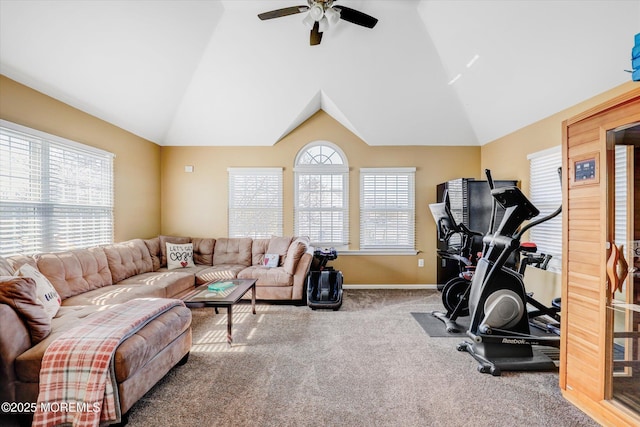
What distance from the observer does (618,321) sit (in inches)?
73.0

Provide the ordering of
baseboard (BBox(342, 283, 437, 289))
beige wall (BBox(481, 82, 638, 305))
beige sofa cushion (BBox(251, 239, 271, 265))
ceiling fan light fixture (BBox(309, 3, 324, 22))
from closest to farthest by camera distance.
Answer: ceiling fan light fixture (BBox(309, 3, 324, 22)), beige wall (BBox(481, 82, 638, 305)), beige sofa cushion (BBox(251, 239, 271, 265)), baseboard (BBox(342, 283, 437, 289))

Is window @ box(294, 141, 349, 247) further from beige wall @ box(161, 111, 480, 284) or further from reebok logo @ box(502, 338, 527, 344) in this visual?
reebok logo @ box(502, 338, 527, 344)

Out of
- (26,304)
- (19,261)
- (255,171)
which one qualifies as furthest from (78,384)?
(255,171)

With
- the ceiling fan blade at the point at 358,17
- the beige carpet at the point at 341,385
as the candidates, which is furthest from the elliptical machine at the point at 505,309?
the ceiling fan blade at the point at 358,17

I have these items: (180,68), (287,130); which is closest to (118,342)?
(180,68)

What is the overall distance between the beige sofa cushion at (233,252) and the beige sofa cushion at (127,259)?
3.21 feet

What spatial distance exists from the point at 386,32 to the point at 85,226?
4577 mm

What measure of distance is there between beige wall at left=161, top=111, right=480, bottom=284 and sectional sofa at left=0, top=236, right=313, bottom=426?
0.63 meters

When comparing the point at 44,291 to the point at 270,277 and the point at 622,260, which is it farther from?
the point at 622,260

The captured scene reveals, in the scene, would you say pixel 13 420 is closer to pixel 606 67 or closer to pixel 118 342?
pixel 118 342

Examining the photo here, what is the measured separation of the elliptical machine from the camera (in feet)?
8.23

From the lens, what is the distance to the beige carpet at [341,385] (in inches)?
74.2

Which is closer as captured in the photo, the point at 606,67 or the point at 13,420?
the point at 13,420

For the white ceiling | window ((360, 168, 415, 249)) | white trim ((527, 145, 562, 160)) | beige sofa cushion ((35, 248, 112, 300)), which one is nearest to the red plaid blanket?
beige sofa cushion ((35, 248, 112, 300))
